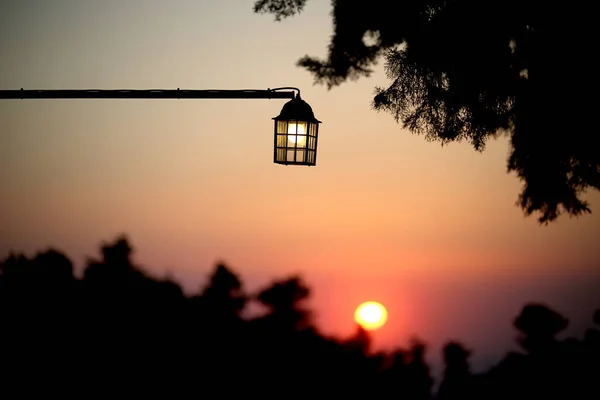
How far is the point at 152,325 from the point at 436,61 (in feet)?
23.3

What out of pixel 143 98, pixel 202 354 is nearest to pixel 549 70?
pixel 143 98

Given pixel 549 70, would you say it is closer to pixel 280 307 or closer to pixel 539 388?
pixel 539 388

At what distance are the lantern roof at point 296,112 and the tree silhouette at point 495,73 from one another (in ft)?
11.6

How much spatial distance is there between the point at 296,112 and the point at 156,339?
11.0 feet

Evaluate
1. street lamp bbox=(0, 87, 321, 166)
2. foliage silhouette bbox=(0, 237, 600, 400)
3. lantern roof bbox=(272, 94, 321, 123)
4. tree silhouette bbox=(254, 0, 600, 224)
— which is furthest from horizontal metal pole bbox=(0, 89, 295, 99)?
tree silhouette bbox=(254, 0, 600, 224)

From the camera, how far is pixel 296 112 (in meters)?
6.70

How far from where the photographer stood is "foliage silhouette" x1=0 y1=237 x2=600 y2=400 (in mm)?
3967

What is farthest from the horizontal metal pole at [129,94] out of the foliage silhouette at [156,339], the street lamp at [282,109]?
the foliage silhouette at [156,339]

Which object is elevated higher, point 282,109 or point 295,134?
point 282,109

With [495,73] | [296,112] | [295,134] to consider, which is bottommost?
[295,134]

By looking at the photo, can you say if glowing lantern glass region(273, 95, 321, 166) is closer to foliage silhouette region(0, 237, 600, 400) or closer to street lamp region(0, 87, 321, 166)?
street lamp region(0, 87, 321, 166)

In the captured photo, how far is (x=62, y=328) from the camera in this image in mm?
4023

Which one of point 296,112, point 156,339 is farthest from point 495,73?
point 156,339

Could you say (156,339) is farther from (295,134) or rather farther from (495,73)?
(495,73)
